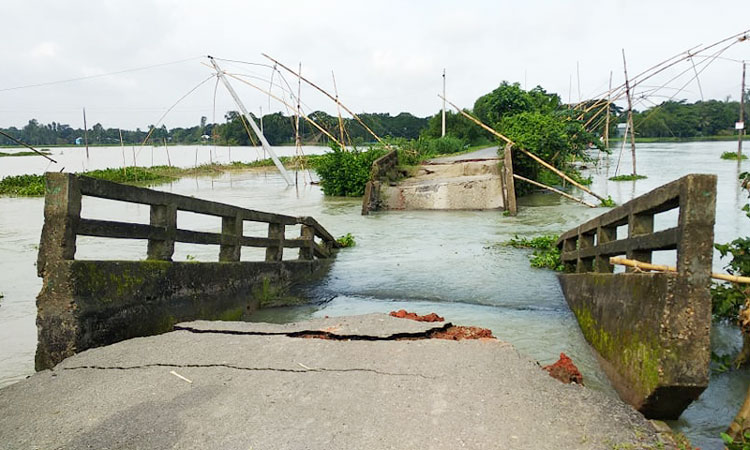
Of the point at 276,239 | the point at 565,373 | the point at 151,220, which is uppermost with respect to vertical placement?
the point at 151,220

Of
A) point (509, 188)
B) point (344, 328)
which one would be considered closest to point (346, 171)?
point (509, 188)

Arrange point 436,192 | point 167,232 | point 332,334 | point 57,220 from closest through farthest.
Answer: point 57,220, point 332,334, point 167,232, point 436,192

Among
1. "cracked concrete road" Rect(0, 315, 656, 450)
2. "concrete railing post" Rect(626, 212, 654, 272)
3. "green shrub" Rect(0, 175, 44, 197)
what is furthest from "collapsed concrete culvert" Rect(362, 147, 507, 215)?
"green shrub" Rect(0, 175, 44, 197)

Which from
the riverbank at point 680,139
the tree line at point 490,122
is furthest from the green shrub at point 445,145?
the riverbank at point 680,139

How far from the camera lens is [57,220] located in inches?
172

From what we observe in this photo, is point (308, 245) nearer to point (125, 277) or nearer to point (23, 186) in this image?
point (125, 277)

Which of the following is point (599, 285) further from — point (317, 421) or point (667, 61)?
point (667, 61)

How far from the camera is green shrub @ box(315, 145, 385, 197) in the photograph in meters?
22.2

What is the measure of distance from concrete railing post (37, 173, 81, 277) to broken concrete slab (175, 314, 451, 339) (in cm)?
123

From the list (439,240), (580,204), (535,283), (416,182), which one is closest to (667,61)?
(580,204)

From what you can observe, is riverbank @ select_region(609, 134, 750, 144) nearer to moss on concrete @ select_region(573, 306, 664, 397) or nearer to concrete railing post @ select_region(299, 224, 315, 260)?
concrete railing post @ select_region(299, 224, 315, 260)

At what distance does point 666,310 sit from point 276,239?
5496mm

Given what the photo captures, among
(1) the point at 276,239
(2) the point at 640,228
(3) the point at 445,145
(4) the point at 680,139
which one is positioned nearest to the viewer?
(2) the point at 640,228

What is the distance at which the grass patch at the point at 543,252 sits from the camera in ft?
31.7
